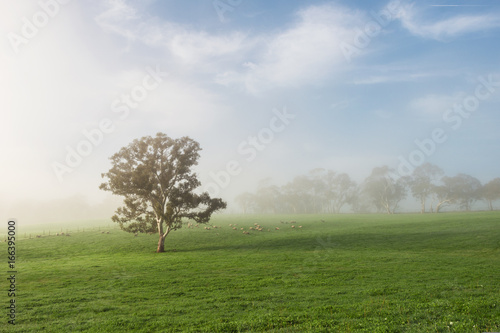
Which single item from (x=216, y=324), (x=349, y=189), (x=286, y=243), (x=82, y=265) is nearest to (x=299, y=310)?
(x=216, y=324)

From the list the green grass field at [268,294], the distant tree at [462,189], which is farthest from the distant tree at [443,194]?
the green grass field at [268,294]

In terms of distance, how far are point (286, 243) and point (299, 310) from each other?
126 feet

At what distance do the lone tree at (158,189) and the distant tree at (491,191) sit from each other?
155 m

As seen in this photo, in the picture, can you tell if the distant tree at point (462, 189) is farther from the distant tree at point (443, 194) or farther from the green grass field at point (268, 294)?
the green grass field at point (268, 294)

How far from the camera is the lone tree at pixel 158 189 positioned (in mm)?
50500

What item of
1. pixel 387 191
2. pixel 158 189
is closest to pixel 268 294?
pixel 158 189

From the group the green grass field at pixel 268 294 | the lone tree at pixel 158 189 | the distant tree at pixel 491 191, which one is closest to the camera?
the green grass field at pixel 268 294

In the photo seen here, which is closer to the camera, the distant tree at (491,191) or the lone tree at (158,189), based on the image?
the lone tree at (158,189)

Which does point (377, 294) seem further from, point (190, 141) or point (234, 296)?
point (190, 141)

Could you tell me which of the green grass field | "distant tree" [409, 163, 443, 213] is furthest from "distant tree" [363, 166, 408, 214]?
the green grass field

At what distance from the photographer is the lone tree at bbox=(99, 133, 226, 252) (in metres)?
50.5

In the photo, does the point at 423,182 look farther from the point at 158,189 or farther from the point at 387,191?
the point at 158,189

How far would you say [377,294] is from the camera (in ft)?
68.0

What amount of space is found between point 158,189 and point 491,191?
537 ft
